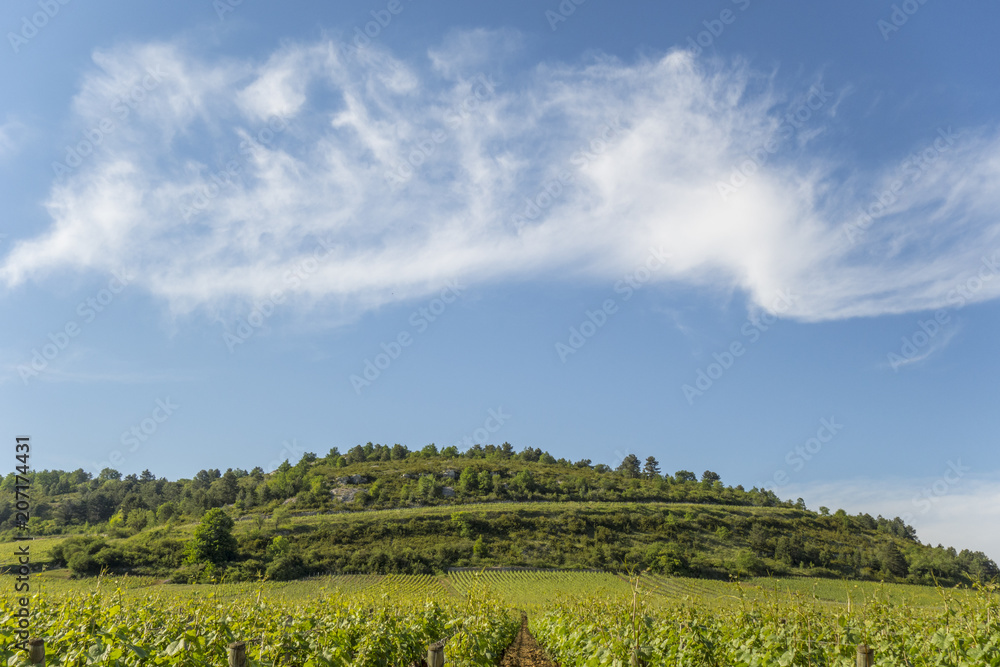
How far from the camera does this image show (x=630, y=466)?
156 metres

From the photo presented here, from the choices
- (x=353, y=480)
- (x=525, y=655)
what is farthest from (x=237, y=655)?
(x=353, y=480)

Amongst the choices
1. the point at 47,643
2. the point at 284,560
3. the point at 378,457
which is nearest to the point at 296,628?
the point at 47,643

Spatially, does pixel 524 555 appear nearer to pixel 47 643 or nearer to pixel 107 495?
pixel 47 643

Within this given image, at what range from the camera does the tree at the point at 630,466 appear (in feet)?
505

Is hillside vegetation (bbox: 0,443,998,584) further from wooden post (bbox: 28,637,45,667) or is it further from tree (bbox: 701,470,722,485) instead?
wooden post (bbox: 28,637,45,667)

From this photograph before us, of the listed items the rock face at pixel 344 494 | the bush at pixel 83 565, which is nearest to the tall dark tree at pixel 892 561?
the rock face at pixel 344 494

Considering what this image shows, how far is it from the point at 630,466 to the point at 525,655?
478ft

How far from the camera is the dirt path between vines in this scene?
15649 mm

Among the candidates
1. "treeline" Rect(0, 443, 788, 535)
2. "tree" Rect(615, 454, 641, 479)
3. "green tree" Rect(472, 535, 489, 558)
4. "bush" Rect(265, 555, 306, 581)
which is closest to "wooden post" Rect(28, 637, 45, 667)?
"bush" Rect(265, 555, 306, 581)

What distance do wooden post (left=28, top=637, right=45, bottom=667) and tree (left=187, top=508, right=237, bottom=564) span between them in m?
68.6

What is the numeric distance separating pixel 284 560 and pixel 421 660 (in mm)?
59950

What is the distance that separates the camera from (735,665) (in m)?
7.02

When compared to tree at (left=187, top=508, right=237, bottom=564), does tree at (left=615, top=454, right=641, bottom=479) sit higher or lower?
higher

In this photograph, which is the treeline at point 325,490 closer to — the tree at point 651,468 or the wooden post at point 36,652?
the tree at point 651,468
